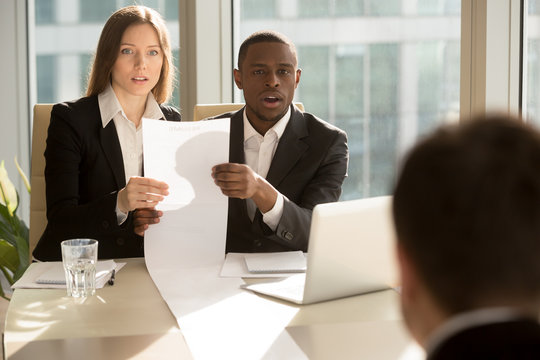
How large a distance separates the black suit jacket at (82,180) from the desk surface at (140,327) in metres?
0.40

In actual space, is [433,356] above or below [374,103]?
below

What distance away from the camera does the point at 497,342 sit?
413mm

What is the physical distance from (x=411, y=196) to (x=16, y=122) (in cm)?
366

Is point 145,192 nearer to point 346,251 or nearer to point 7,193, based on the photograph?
point 346,251

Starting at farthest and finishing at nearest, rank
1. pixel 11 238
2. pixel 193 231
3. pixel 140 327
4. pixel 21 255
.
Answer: pixel 11 238 < pixel 21 255 < pixel 193 231 < pixel 140 327

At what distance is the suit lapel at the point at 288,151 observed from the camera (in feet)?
6.36

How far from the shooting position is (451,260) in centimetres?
44

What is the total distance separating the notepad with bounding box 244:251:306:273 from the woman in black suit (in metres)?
0.40

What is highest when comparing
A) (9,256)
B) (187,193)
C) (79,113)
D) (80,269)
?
(79,113)

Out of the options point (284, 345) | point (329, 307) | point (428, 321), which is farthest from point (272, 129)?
point (428, 321)

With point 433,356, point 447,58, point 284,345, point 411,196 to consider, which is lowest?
point 284,345

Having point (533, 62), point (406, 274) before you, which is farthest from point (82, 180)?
point (406, 274)

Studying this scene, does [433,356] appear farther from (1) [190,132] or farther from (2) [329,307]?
(1) [190,132]

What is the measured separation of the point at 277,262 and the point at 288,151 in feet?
1.46
